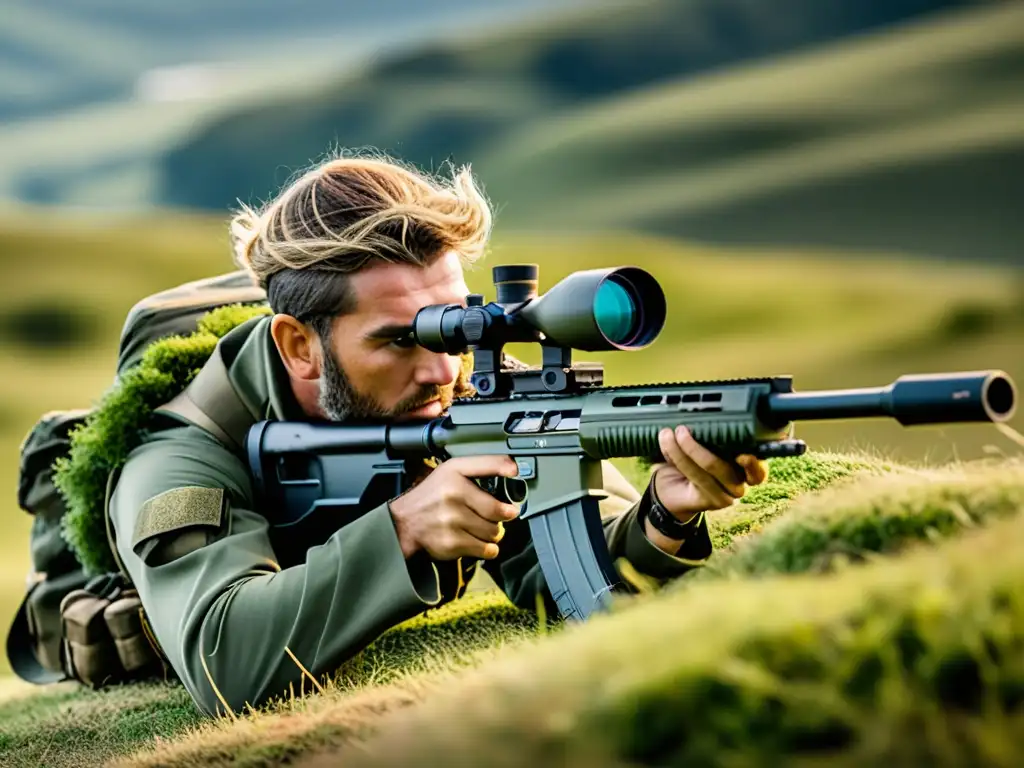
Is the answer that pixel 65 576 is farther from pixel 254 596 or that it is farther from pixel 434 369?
pixel 434 369

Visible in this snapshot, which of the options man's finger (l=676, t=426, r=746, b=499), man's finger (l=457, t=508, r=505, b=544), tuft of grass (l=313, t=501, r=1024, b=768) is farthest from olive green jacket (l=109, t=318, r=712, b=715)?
tuft of grass (l=313, t=501, r=1024, b=768)

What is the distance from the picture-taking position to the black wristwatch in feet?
13.9

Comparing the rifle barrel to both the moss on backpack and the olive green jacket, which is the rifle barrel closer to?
the olive green jacket

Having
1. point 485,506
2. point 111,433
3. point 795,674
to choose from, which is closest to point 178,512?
point 111,433

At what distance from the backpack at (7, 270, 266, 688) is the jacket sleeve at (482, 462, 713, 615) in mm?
1824

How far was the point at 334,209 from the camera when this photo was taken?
5.04 metres

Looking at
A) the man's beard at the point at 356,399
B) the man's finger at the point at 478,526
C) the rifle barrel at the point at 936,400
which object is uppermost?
the man's beard at the point at 356,399

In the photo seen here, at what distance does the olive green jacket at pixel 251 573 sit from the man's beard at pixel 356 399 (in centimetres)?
29

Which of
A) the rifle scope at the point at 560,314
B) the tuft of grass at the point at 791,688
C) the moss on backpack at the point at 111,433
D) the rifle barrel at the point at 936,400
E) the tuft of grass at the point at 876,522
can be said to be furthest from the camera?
the moss on backpack at the point at 111,433

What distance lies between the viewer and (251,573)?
439 centimetres

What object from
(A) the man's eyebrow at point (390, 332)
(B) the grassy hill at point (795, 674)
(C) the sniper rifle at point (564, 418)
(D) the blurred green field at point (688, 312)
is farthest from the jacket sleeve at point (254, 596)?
(D) the blurred green field at point (688, 312)

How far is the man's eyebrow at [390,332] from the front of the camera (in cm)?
473

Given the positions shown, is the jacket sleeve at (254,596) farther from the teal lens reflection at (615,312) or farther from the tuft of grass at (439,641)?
the teal lens reflection at (615,312)

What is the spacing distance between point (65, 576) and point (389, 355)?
2546 mm
